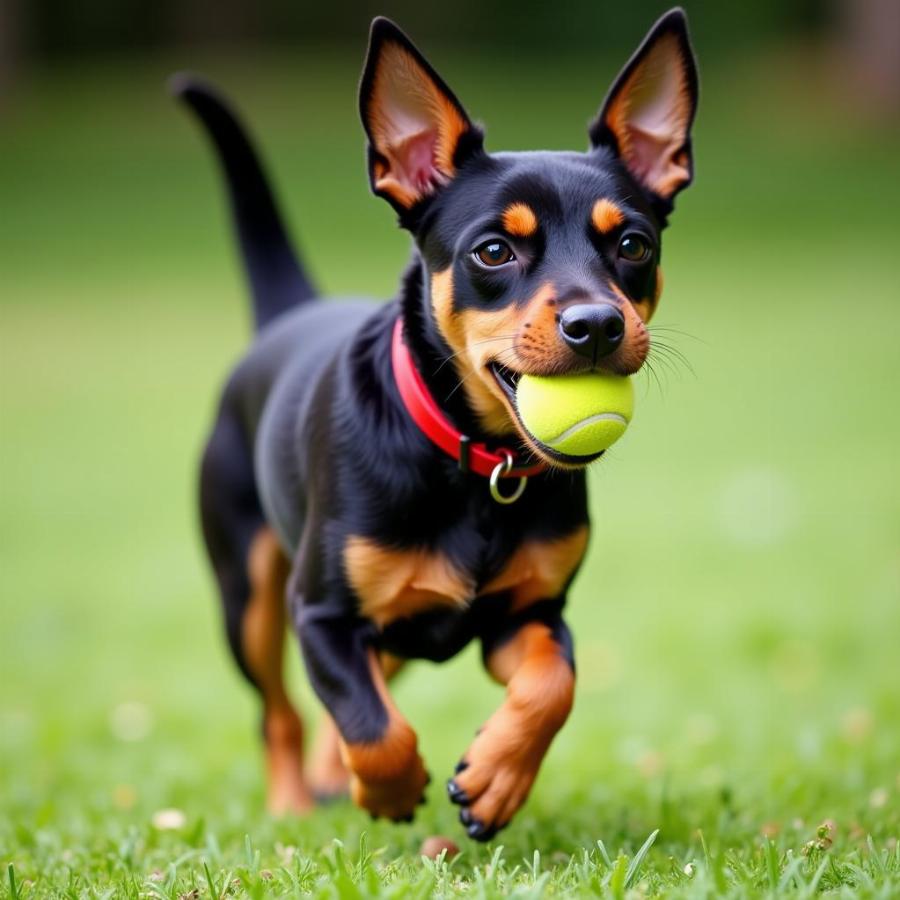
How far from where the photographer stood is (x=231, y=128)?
5859 millimetres

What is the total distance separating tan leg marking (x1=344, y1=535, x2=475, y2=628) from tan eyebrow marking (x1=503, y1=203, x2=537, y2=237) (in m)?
0.92

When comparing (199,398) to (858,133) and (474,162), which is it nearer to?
(474,162)

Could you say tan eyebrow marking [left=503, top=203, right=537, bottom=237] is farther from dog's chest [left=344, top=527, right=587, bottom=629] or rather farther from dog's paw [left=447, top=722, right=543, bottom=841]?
dog's paw [left=447, top=722, right=543, bottom=841]

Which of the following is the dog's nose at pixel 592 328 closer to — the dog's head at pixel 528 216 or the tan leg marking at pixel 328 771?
the dog's head at pixel 528 216

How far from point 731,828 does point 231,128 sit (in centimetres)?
339

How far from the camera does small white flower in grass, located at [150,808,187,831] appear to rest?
14.7 feet

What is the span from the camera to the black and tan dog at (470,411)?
12.5ft

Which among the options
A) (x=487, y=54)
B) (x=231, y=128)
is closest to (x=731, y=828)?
(x=231, y=128)

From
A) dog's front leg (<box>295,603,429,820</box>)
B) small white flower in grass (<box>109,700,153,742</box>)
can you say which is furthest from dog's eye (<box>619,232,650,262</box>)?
small white flower in grass (<box>109,700,153,742</box>)

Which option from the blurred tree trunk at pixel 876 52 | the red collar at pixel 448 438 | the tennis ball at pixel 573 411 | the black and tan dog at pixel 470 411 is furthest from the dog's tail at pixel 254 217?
the blurred tree trunk at pixel 876 52

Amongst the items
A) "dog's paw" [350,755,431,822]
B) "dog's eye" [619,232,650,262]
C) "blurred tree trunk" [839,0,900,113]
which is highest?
"dog's eye" [619,232,650,262]

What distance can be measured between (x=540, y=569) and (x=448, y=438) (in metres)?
0.45

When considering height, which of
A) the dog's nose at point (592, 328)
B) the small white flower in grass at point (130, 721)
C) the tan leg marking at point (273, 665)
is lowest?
the small white flower in grass at point (130, 721)

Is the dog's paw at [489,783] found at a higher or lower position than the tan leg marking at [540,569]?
lower
